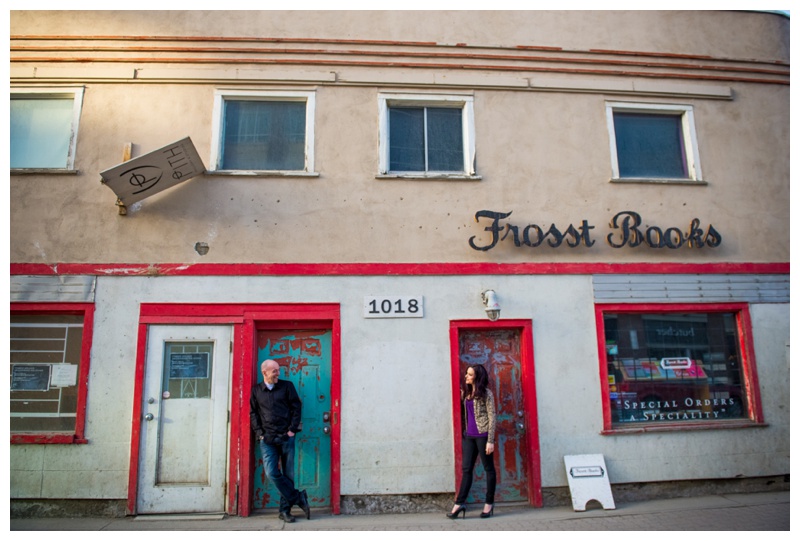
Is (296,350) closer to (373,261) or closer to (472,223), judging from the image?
(373,261)

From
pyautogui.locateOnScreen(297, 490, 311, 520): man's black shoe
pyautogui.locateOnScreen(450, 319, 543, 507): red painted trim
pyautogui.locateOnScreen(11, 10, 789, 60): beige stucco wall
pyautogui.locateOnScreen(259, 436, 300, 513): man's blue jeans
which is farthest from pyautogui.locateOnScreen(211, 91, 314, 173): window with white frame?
pyautogui.locateOnScreen(297, 490, 311, 520): man's black shoe

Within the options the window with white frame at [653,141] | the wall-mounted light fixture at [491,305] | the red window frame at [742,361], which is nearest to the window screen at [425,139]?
the wall-mounted light fixture at [491,305]

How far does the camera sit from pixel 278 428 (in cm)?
635

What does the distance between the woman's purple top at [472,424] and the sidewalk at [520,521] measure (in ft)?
3.08

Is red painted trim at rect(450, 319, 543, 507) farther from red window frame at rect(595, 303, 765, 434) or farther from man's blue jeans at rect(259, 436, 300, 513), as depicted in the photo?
man's blue jeans at rect(259, 436, 300, 513)

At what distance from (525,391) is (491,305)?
121cm

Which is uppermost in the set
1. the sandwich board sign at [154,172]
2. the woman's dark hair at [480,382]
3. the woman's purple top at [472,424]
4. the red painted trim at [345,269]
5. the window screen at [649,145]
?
the window screen at [649,145]

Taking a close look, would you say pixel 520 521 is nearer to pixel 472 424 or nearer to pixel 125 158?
pixel 472 424

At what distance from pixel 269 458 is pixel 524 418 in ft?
10.4

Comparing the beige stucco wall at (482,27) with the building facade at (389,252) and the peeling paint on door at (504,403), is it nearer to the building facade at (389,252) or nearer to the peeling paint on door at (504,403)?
the building facade at (389,252)

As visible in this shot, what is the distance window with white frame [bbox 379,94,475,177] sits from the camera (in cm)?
772

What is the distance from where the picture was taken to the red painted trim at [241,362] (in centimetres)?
667

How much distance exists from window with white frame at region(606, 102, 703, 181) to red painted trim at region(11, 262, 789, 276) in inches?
52.9

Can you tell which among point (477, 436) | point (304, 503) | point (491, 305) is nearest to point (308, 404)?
point (304, 503)
